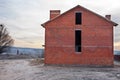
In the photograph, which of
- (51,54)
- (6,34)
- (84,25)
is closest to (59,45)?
(51,54)

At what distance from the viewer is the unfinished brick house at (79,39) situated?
115ft

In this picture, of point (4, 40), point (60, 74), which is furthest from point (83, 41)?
point (4, 40)

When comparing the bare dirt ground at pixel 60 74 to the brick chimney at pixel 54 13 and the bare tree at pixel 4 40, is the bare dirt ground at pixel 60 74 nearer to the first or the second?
the brick chimney at pixel 54 13

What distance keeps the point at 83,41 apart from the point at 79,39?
85cm

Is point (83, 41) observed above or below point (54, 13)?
below

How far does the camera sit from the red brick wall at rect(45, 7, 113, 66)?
3500 centimetres

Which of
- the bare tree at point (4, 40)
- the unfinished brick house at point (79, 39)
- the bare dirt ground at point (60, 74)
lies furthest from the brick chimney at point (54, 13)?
the bare tree at point (4, 40)

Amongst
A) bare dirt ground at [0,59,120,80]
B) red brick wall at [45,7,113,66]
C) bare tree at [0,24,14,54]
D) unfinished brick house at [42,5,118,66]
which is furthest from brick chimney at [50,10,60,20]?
bare tree at [0,24,14,54]

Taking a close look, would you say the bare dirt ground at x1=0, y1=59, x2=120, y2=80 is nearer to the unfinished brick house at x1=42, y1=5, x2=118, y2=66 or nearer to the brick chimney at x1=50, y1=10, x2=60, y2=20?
the unfinished brick house at x1=42, y1=5, x2=118, y2=66

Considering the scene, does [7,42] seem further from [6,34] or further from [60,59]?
[60,59]

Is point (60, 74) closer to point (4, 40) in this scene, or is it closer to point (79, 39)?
point (79, 39)

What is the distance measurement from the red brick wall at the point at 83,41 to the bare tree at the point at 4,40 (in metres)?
47.2

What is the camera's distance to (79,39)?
36188 millimetres

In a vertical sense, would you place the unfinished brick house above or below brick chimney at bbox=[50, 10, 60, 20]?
below
